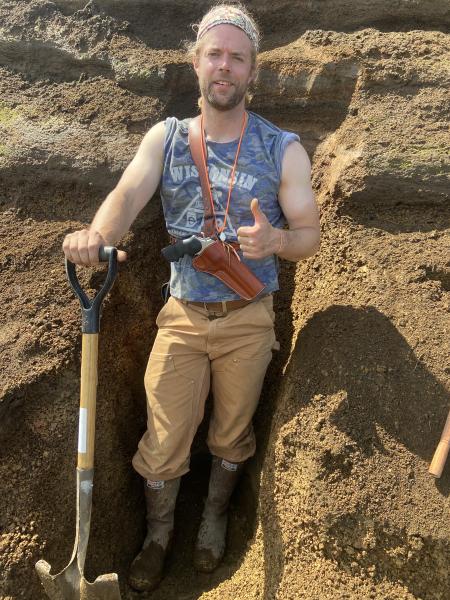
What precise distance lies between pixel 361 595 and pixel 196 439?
57.4 inches

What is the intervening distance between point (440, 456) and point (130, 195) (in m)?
1.91

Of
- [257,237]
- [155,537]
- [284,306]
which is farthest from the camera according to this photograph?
[284,306]

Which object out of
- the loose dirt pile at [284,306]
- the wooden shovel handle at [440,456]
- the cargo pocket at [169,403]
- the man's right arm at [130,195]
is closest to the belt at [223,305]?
the cargo pocket at [169,403]

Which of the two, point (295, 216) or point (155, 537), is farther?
point (155, 537)

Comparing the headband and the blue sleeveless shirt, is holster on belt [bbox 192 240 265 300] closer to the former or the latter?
the blue sleeveless shirt

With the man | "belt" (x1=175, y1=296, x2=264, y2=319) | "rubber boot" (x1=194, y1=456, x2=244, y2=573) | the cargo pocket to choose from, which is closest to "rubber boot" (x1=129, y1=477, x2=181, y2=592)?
the man

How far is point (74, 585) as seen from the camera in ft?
8.36

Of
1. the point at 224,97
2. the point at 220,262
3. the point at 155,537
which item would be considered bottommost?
the point at 155,537

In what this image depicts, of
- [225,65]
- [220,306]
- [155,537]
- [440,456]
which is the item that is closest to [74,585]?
[155,537]

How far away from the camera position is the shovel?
8.34 ft

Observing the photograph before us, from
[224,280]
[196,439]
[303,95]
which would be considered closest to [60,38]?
[303,95]

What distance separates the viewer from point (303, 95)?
397 cm

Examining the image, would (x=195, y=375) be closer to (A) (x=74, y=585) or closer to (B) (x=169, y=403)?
(B) (x=169, y=403)

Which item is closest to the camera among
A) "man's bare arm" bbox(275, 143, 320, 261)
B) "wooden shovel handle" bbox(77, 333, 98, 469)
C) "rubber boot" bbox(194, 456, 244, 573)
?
"wooden shovel handle" bbox(77, 333, 98, 469)
